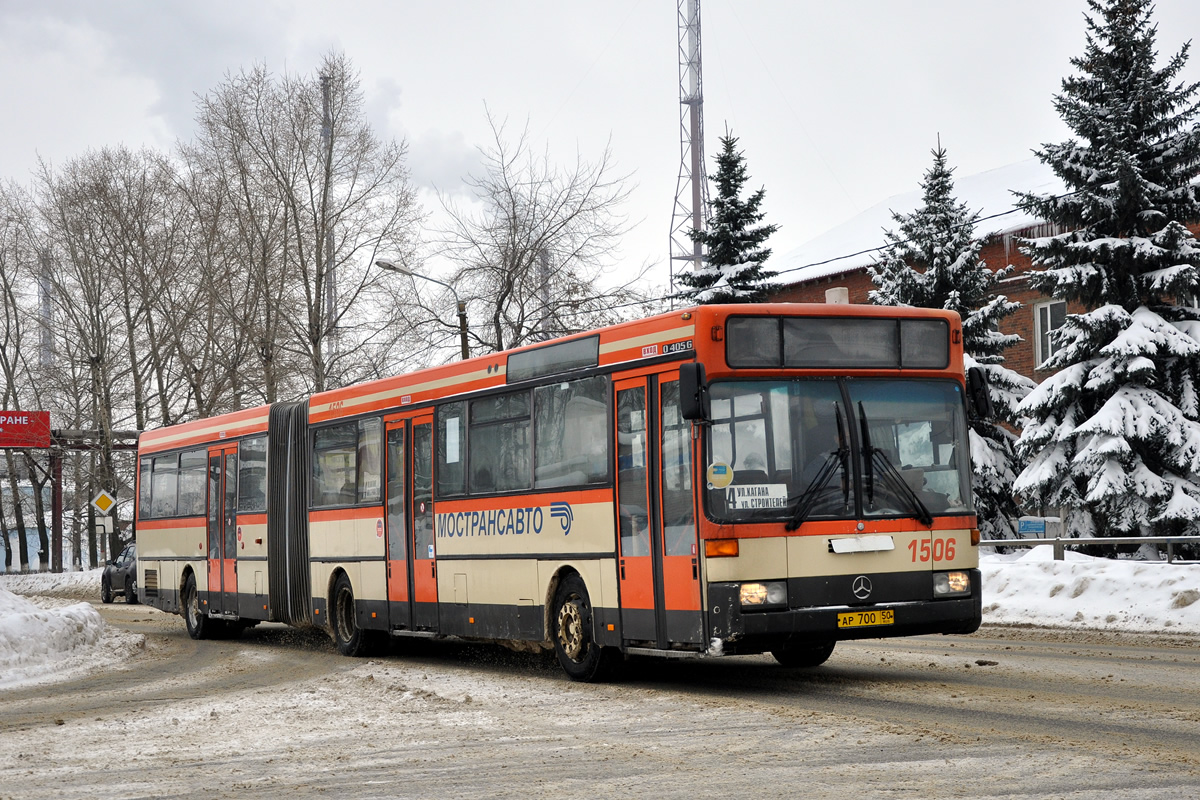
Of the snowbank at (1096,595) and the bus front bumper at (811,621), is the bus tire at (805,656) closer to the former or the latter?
the bus front bumper at (811,621)

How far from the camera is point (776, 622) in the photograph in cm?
1077

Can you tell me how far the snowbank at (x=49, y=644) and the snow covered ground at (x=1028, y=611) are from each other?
11mm

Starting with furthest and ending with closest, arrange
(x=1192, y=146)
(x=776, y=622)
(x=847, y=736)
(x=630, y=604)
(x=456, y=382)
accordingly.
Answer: (x=1192, y=146), (x=456, y=382), (x=630, y=604), (x=776, y=622), (x=847, y=736)

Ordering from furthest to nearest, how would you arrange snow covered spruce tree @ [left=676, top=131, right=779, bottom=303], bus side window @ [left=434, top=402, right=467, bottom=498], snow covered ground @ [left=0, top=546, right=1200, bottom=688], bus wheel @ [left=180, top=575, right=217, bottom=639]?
snow covered spruce tree @ [left=676, top=131, right=779, bottom=303] → bus wheel @ [left=180, top=575, right=217, bottom=639] → snow covered ground @ [left=0, top=546, right=1200, bottom=688] → bus side window @ [left=434, top=402, right=467, bottom=498]

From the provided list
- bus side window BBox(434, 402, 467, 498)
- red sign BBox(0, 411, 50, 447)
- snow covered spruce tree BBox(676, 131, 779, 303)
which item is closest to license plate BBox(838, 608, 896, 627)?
bus side window BBox(434, 402, 467, 498)

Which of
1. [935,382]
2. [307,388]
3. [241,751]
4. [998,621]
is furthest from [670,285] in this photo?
[241,751]

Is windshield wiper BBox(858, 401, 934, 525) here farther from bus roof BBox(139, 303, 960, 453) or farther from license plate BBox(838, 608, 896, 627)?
bus roof BBox(139, 303, 960, 453)

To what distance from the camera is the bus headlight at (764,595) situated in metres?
10.7

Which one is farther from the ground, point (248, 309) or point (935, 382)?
point (248, 309)

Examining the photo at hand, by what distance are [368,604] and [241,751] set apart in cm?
750

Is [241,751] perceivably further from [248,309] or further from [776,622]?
[248,309]

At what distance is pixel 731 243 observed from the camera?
36.8 m

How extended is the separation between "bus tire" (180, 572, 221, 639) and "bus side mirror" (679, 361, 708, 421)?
1303 centimetres

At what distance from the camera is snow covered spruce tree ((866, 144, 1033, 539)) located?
102 ft
